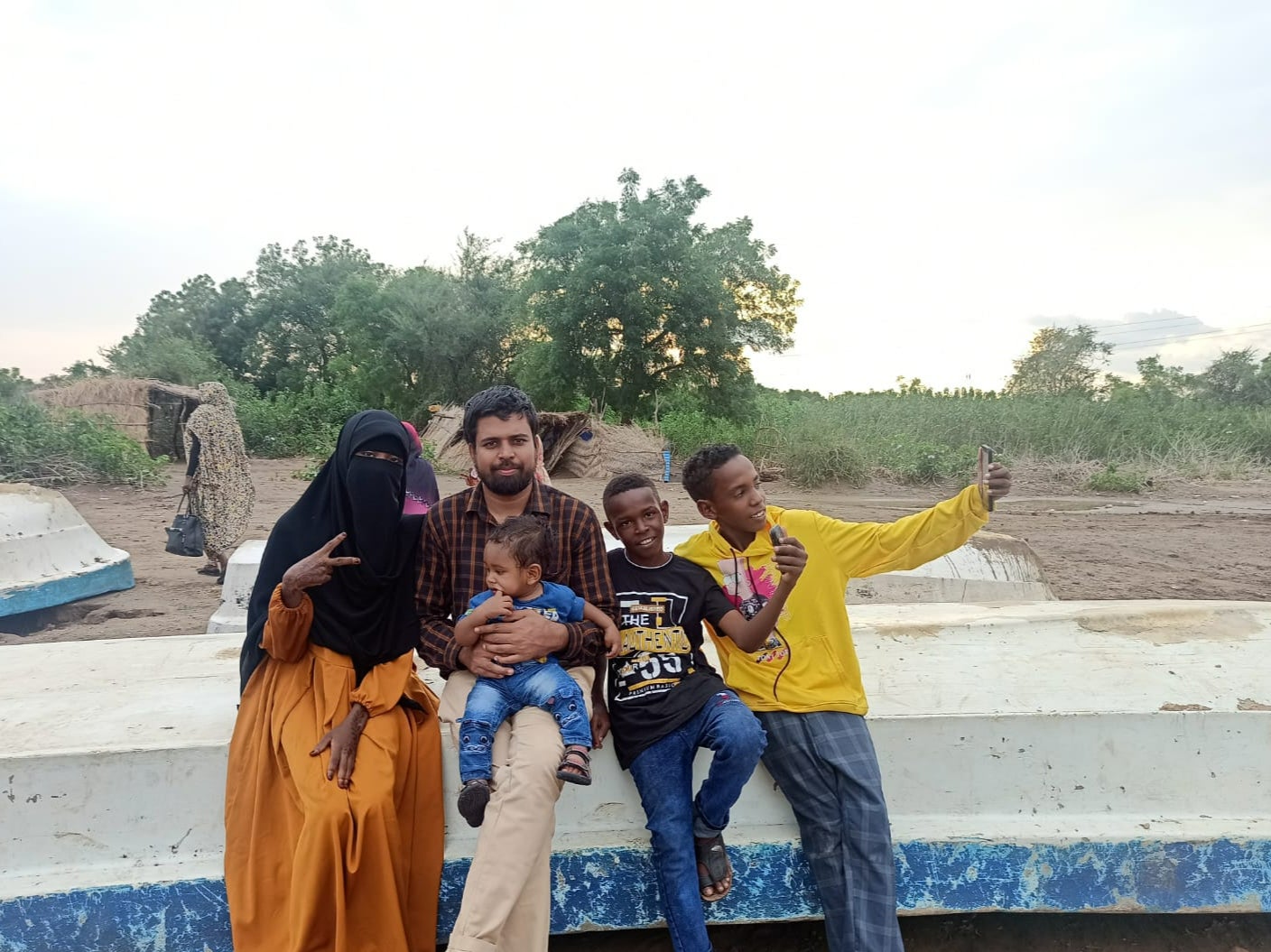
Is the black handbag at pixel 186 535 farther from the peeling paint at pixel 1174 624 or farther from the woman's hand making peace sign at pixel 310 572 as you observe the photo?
the peeling paint at pixel 1174 624

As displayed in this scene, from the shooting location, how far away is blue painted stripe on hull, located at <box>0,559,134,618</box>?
20.9ft

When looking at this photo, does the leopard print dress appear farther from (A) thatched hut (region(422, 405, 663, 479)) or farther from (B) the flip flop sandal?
(A) thatched hut (region(422, 405, 663, 479))

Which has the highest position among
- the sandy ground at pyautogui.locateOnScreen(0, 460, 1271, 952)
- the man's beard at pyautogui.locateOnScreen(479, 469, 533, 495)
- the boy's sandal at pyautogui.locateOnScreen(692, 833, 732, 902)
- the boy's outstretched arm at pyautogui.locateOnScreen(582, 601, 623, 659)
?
the man's beard at pyautogui.locateOnScreen(479, 469, 533, 495)

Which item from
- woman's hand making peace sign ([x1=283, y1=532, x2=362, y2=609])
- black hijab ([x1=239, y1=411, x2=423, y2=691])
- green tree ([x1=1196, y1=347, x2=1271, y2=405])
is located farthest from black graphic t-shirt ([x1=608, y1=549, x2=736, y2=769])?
green tree ([x1=1196, y1=347, x2=1271, y2=405])

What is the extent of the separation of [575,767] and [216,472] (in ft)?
19.1

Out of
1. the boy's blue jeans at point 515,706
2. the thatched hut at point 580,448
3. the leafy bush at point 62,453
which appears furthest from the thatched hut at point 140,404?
the boy's blue jeans at point 515,706

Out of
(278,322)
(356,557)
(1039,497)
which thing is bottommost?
(1039,497)

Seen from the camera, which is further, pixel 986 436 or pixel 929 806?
pixel 986 436

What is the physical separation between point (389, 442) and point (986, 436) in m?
17.7

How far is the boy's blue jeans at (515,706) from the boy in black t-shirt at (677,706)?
16 cm

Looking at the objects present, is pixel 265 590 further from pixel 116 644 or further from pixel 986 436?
pixel 986 436

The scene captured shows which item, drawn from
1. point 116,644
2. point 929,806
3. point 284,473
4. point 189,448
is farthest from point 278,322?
point 929,806

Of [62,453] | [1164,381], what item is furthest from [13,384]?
[1164,381]

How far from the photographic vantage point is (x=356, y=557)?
2303mm
